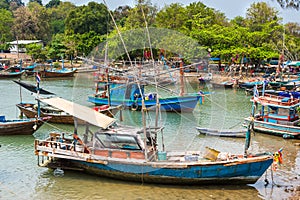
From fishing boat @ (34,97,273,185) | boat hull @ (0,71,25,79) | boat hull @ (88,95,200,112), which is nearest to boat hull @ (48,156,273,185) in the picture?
fishing boat @ (34,97,273,185)

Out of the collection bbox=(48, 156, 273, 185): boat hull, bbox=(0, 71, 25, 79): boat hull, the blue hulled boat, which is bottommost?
bbox=(48, 156, 273, 185): boat hull

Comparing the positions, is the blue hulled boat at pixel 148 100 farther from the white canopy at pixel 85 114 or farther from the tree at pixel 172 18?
the tree at pixel 172 18

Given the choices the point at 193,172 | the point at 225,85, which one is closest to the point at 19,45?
the point at 225,85

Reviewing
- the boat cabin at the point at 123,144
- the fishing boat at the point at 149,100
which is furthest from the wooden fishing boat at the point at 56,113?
the boat cabin at the point at 123,144

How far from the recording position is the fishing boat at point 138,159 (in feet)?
42.7

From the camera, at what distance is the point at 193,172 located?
42.9 ft

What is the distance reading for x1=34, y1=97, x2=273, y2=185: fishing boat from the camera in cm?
1302

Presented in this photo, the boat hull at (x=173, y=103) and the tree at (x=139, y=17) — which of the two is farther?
the tree at (x=139, y=17)

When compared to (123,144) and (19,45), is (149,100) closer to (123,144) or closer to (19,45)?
(123,144)

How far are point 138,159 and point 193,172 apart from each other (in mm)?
1744

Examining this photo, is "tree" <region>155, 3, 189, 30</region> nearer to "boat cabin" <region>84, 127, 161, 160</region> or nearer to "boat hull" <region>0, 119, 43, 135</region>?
"boat hull" <region>0, 119, 43, 135</region>

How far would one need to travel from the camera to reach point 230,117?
25484 mm

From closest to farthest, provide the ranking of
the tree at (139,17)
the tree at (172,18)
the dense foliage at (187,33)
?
the dense foliage at (187,33)
the tree at (139,17)
the tree at (172,18)

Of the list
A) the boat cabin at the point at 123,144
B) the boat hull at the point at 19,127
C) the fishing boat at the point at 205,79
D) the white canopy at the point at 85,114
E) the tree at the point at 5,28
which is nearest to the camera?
the boat cabin at the point at 123,144
